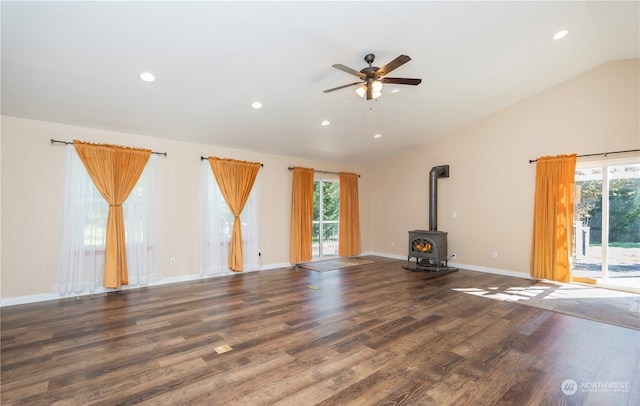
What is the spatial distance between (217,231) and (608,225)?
6.71 metres

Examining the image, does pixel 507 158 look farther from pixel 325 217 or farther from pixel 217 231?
pixel 217 231

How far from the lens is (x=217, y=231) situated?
218 inches

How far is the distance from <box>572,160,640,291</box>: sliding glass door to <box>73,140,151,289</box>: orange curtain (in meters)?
7.49

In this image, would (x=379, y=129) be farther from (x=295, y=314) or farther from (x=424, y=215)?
(x=295, y=314)

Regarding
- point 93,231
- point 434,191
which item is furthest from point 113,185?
point 434,191

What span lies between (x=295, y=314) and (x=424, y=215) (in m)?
4.58

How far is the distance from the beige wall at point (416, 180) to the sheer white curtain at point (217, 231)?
0.49 feet

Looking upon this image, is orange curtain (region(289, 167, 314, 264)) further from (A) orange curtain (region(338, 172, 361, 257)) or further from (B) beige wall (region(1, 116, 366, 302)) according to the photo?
(B) beige wall (region(1, 116, 366, 302))

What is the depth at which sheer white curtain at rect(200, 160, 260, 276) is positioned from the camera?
540cm

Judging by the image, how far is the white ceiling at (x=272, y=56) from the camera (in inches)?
105

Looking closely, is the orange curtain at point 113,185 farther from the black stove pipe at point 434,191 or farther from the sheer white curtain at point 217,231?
the black stove pipe at point 434,191

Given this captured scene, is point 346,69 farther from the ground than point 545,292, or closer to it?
farther from the ground

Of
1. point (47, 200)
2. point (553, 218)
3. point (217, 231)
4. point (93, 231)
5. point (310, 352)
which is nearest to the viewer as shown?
point (310, 352)

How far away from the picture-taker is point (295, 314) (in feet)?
11.6
